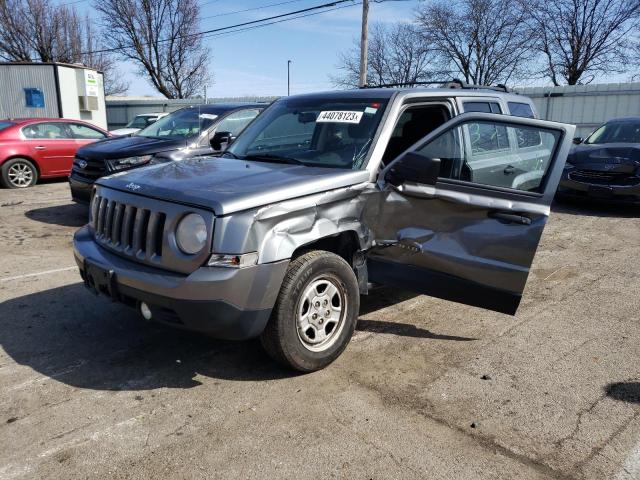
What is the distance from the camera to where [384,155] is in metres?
4.06

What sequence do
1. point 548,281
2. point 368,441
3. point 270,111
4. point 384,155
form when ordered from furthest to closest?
1. point 548,281
2. point 270,111
3. point 384,155
4. point 368,441

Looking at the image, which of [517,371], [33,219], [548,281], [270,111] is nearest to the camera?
[517,371]

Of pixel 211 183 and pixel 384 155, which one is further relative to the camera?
pixel 384 155

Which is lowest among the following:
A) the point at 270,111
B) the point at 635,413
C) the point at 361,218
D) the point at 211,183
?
the point at 635,413

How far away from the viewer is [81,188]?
26.1ft

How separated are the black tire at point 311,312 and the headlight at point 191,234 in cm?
57

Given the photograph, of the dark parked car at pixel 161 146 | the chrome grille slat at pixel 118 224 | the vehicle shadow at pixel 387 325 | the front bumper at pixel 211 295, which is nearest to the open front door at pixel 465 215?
the vehicle shadow at pixel 387 325

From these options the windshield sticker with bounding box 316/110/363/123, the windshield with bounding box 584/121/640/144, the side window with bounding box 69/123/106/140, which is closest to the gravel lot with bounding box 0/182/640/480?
the windshield sticker with bounding box 316/110/363/123

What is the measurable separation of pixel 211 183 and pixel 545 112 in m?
18.5

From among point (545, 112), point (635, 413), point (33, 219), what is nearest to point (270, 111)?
point (635, 413)

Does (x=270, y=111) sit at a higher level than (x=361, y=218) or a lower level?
higher

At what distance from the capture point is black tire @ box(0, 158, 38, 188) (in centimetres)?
1123

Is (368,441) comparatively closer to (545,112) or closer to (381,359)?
(381,359)

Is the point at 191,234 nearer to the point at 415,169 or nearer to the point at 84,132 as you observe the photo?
the point at 415,169
